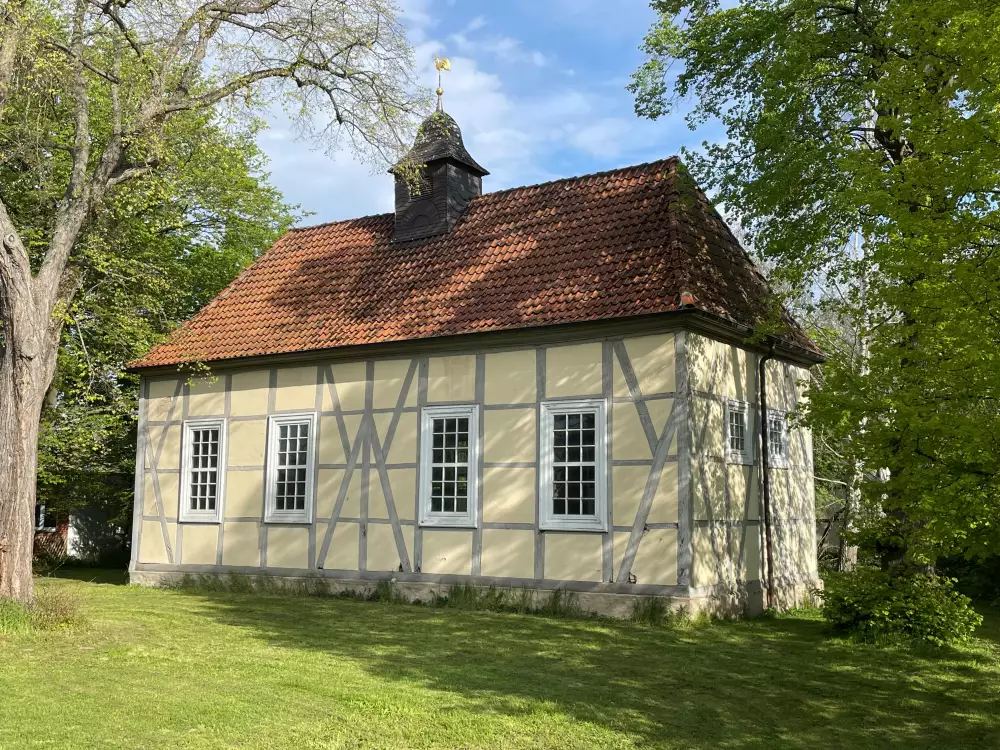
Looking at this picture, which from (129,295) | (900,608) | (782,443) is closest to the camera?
(900,608)

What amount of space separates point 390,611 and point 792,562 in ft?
22.0

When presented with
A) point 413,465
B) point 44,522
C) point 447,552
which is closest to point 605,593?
point 447,552

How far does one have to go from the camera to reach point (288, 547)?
1585cm

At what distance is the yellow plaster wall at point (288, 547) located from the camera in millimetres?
15703

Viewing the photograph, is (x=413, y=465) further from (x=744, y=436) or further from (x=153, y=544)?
(x=153, y=544)

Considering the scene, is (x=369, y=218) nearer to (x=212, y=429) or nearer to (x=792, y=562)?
(x=212, y=429)

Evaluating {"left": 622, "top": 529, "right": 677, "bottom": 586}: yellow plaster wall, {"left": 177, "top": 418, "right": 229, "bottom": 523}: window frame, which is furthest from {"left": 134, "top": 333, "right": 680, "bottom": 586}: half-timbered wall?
{"left": 177, "top": 418, "right": 229, "bottom": 523}: window frame

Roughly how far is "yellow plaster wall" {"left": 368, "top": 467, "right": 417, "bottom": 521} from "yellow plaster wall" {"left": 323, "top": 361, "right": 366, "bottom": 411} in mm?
1196

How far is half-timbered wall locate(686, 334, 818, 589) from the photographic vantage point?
12836 mm

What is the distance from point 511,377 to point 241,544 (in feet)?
19.5

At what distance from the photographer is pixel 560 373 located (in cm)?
1366

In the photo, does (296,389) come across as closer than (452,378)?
No

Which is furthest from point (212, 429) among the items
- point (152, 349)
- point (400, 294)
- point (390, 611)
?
point (390, 611)

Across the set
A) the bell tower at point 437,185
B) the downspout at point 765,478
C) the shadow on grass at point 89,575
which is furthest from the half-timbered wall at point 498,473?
the bell tower at point 437,185
